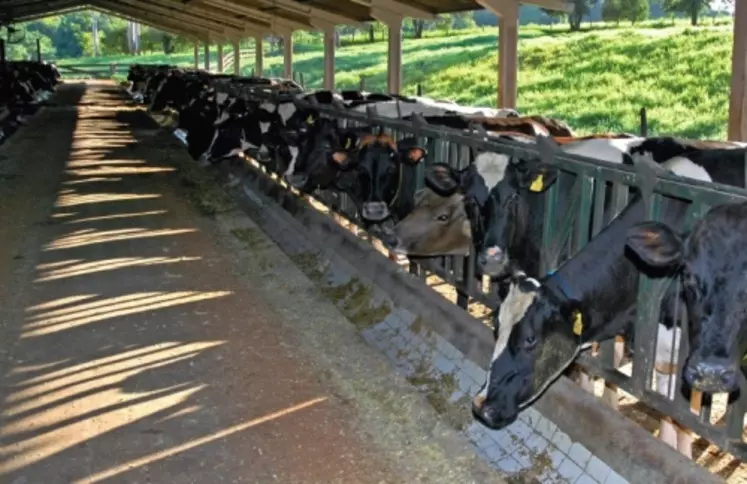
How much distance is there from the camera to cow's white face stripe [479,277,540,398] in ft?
13.5

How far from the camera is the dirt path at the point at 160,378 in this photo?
436 cm

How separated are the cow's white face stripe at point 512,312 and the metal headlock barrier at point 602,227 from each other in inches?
22.9

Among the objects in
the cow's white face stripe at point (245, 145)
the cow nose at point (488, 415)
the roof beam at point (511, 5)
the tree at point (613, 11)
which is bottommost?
the cow nose at point (488, 415)

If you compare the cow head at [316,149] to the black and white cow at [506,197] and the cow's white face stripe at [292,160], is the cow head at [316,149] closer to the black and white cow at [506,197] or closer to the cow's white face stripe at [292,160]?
the cow's white face stripe at [292,160]

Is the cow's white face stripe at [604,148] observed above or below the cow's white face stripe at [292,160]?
above

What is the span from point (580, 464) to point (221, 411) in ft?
6.78

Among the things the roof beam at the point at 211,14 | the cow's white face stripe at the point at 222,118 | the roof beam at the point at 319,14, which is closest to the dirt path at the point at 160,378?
the cow's white face stripe at the point at 222,118

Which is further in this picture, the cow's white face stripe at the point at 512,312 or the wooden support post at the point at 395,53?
the wooden support post at the point at 395,53

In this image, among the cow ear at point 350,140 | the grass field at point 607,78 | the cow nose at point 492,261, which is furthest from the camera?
the grass field at point 607,78

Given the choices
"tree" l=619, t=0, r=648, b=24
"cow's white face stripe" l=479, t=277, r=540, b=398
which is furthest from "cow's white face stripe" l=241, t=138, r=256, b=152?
"tree" l=619, t=0, r=648, b=24

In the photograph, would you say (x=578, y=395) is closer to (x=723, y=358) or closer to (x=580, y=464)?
(x=580, y=464)

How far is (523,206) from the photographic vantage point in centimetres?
569

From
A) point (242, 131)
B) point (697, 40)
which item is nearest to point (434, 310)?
point (242, 131)

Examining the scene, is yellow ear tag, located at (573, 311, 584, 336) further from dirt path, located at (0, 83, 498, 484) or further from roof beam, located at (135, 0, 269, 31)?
roof beam, located at (135, 0, 269, 31)
